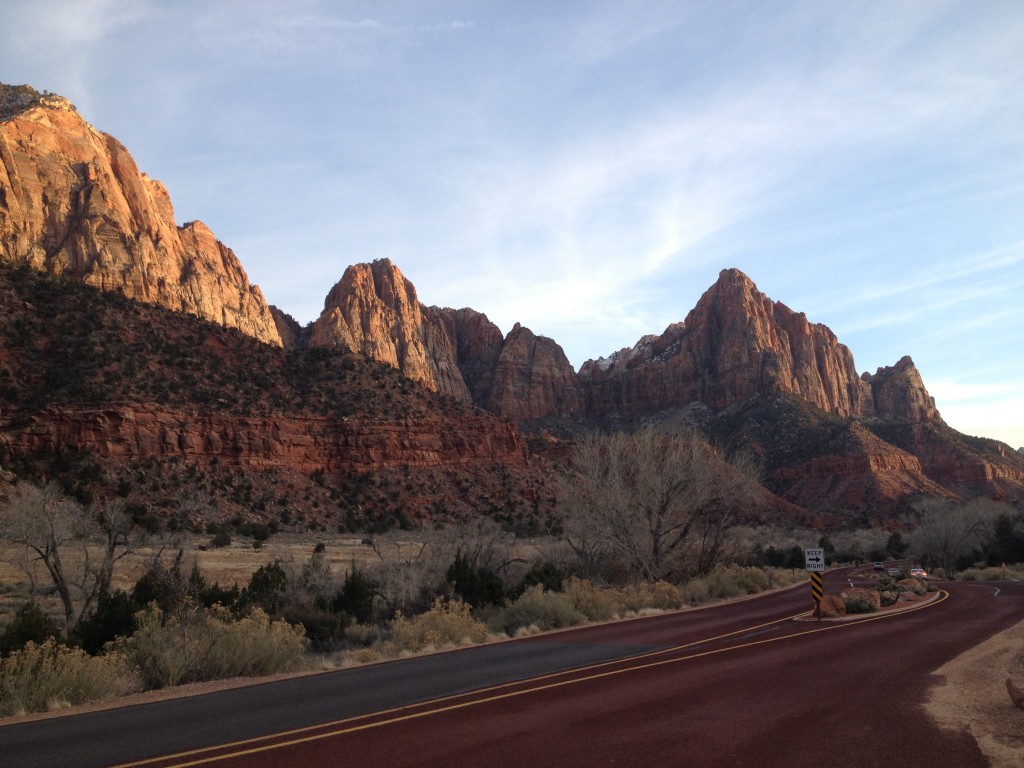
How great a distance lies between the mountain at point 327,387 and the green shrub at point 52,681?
42982 millimetres

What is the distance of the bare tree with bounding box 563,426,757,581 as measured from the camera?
101 feet

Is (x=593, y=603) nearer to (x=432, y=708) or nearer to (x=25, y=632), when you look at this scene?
(x=432, y=708)

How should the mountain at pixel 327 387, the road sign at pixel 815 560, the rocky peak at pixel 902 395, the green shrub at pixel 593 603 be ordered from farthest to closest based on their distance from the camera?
1. the rocky peak at pixel 902 395
2. the mountain at pixel 327 387
3. the green shrub at pixel 593 603
4. the road sign at pixel 815 560

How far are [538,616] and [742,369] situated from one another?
367ft

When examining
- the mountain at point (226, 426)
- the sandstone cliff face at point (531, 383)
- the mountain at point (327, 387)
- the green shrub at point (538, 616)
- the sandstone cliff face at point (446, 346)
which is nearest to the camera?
the green shrub at point (538, 616)

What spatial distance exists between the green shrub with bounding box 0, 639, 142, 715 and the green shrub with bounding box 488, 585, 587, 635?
33.1 feet

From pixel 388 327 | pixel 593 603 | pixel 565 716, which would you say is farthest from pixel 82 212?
pixel 565 716

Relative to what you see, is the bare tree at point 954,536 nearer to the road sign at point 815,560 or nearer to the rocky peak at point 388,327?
the road sign at point 815,560

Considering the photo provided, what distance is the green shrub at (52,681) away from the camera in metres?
10.4

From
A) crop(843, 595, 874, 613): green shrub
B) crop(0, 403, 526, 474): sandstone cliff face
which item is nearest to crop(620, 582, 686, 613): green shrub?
crop(843, 595, 874, 613): green shrub

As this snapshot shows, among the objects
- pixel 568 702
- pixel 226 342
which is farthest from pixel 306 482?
pixel 568 702

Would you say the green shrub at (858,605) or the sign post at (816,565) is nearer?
the sign post at (816,565)

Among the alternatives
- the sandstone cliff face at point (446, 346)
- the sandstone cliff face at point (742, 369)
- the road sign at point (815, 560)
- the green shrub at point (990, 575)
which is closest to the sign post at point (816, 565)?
the road sign at point (815, 560)

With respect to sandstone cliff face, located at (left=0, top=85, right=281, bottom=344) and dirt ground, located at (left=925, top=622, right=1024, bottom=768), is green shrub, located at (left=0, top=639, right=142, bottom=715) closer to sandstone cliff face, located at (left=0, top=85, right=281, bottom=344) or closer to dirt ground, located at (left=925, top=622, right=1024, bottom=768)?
dirt ground, located at (left=925, top=622, right=1024, bottom=768)
